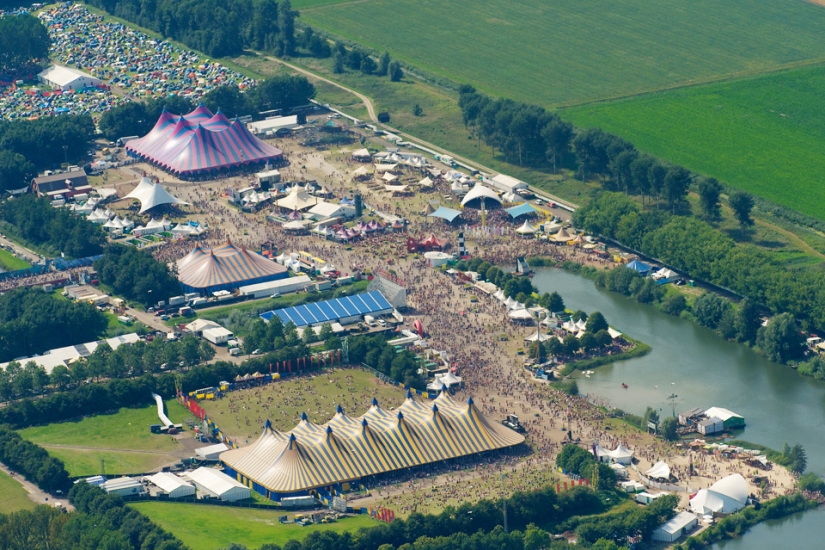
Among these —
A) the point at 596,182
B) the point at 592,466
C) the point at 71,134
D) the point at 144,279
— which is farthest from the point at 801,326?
the point at 71,134

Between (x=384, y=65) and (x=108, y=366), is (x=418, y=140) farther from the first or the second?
(x=108, y=366)

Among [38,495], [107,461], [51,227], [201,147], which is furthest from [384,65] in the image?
[38,495]

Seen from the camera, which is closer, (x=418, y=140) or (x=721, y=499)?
(x=721, y=499)

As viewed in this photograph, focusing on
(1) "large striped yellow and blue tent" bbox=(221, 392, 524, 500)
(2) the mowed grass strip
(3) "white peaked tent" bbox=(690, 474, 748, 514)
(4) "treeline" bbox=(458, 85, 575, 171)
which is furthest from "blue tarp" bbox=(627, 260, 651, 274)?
(2) the mowed grass strip

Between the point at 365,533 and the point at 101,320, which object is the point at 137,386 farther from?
the point at 365,533

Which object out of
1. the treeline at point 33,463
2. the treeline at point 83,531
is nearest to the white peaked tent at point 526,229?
the treeline at point 33,463
